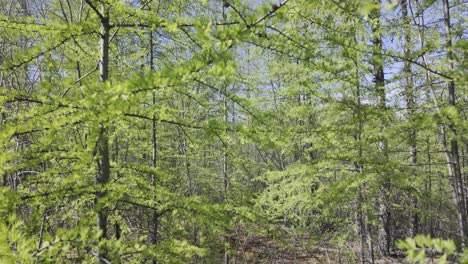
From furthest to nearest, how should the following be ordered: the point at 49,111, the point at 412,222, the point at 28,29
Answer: the point at 412,222 → the point at 28,29 → the point at 49,111

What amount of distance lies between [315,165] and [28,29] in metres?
3.48

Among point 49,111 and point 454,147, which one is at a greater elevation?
point 49,111

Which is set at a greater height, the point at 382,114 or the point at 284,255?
the point at 382,114

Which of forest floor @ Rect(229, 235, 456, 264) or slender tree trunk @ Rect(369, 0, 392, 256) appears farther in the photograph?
forest floor @ Rect(229, 235, 456, 264)

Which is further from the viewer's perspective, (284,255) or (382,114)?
(284,255)

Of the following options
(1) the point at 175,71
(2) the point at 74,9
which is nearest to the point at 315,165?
(1) the point at 175,71

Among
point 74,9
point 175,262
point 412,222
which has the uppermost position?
point 74,9

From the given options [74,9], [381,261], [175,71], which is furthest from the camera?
[381,261]

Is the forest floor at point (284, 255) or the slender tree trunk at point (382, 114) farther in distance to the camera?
the forest floor at point (284, 255)

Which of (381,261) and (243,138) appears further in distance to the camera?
(381,261)

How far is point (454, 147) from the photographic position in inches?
163

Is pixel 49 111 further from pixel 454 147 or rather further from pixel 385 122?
pixel 454 147

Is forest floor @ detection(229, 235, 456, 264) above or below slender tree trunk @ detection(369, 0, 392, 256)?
below

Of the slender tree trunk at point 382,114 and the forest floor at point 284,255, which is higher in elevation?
the slender tree trunk at point 382,114
